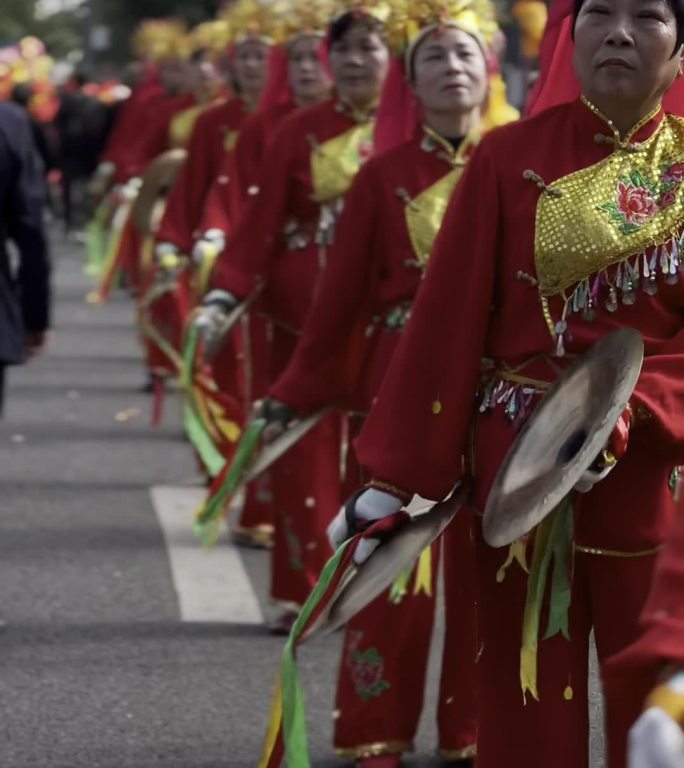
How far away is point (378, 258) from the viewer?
17.7ft

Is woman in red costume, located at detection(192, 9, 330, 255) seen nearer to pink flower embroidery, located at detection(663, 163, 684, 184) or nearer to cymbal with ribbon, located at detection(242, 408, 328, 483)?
cymbal with ribbon, located at detection(242, 408, 328, 483)

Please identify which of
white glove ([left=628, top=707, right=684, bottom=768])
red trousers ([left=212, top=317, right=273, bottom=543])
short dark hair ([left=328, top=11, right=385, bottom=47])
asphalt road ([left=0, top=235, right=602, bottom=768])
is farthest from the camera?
red trousers ([left=212, top=317, right=273, bottom=543])

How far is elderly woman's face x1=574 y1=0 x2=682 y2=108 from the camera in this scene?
383cm

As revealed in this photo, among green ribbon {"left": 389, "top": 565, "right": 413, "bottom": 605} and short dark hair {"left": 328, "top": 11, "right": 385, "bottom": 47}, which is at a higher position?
short dark hair {"left": 328, "top": 11, "right": 385, "bottom": 47}

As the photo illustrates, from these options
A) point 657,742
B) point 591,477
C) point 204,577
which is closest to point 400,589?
point 591,477

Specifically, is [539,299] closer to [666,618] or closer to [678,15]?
[678,15]

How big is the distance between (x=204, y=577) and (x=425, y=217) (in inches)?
106

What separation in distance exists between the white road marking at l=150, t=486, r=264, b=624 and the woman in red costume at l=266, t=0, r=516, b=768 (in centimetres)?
159

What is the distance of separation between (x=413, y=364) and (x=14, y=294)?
142 inches

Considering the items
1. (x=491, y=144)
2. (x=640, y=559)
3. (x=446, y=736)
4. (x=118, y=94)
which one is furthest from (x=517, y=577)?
(x=118, y=94)

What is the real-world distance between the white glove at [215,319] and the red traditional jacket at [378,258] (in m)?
1.63

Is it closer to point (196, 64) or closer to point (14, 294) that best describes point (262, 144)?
point (14, 294)

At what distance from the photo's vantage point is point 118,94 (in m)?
28.5

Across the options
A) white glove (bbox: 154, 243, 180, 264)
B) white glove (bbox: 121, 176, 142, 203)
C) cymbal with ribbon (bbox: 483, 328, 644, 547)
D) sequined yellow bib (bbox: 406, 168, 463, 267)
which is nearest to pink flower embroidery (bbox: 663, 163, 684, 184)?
cymbal with ribbon (bbox: 483, 328, 644, 547)
